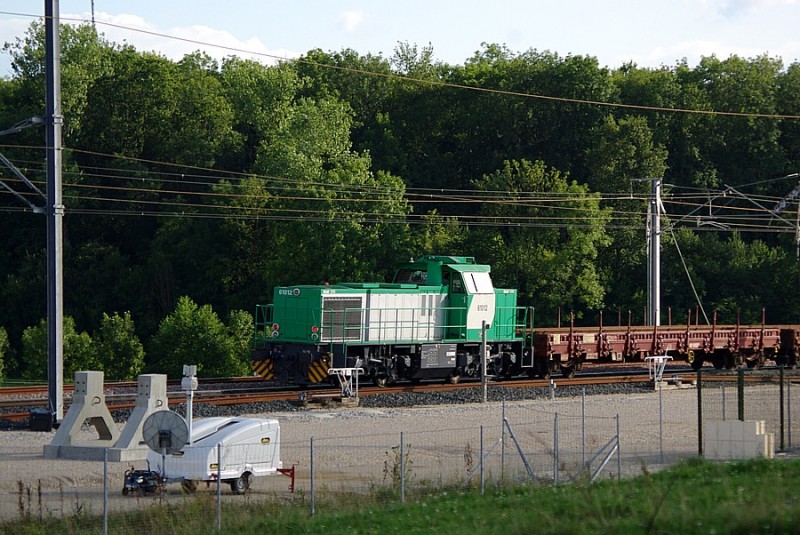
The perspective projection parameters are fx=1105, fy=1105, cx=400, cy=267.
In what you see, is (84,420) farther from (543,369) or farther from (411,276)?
(543,369)

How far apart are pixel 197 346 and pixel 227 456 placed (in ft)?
110

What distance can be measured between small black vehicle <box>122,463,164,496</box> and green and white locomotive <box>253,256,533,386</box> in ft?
39.9

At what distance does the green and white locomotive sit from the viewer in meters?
30.4

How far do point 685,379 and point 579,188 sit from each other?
889 inches

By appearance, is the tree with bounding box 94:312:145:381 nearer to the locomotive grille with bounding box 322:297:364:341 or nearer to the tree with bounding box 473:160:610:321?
the tree with bounding box 473:160:610:321

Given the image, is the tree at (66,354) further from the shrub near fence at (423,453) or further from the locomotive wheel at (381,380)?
the shrub near fence at (423,453)

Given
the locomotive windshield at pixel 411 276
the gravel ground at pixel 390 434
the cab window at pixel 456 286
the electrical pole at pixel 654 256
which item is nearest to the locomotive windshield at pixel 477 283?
the cab window at pixel 456 286

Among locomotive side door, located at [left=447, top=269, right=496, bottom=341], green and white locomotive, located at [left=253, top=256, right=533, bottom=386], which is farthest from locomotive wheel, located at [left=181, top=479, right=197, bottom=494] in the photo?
locomotive side door, located at [left=447, top=269, right=496, bottom=341]

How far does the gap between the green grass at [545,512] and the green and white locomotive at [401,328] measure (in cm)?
1344

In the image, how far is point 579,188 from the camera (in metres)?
55.8

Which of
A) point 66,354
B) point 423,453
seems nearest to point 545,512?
point 423,453

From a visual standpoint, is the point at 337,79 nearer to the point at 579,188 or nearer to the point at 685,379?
the point at 579,188

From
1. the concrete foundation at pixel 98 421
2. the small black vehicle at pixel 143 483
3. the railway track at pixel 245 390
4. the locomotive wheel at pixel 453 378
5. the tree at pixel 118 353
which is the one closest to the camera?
the small black vehicle at pixel 143 483

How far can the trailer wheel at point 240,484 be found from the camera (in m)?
17.6
